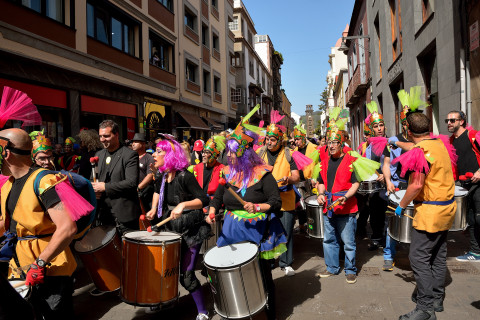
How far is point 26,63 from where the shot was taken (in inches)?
367

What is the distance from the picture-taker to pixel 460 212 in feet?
14.7

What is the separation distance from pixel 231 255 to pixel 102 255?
1405 millimetres

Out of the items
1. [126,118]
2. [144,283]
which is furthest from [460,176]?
[126,118]

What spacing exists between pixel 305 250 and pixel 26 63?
28.1 feet

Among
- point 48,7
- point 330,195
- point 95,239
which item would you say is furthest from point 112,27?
point 330,195

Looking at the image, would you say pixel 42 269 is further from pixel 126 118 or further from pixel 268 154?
pixel 126 118

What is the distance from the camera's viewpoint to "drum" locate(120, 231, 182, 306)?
3150 millimetres

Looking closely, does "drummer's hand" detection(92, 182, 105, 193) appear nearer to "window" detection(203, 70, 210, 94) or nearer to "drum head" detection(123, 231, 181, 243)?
"drum head" detection(123, 231, 181, 243)

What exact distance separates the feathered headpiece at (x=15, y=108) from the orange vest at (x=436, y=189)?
334 cm

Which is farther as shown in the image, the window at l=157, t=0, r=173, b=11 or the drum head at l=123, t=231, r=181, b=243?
the window at l=157, t=0, r=173, b=11

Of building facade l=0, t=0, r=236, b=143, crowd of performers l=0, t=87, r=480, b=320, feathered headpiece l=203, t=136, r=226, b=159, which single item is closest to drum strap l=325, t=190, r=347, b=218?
crowd of performers l=0, t=87, r=480, b=320

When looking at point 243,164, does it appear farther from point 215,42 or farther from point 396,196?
point 215,42

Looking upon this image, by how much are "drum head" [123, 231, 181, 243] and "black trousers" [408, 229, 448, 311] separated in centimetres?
229

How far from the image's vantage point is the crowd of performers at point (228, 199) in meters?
2.38
